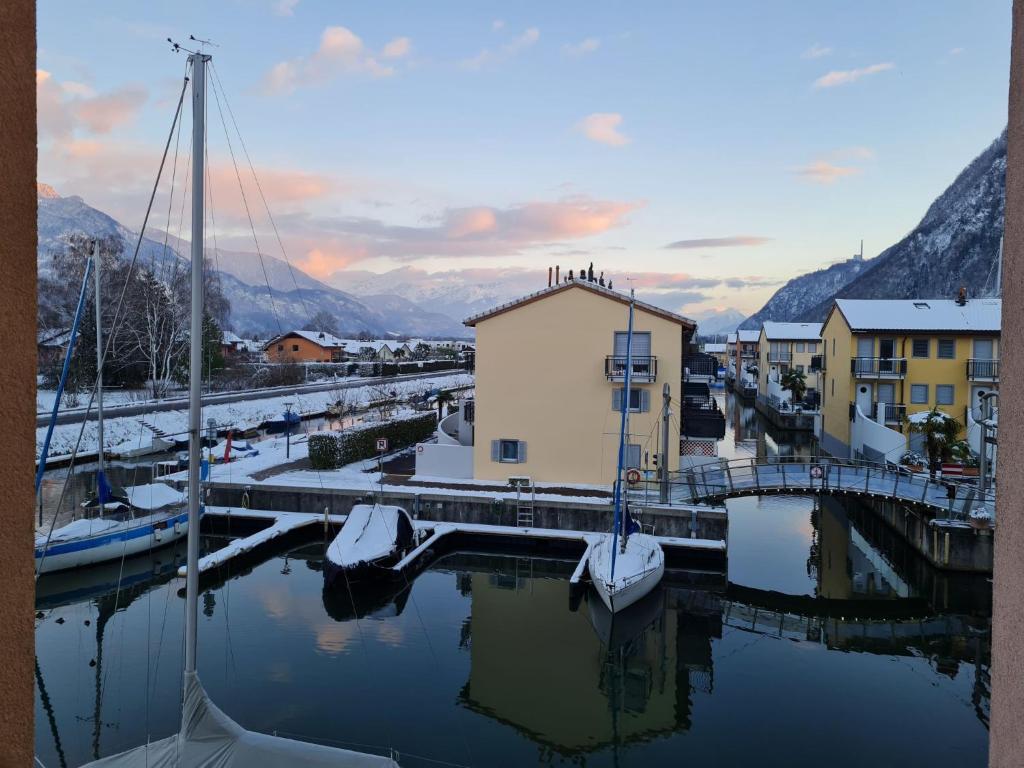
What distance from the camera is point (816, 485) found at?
90.0 ft

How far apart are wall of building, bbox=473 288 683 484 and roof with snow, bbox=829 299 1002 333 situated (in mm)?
16971

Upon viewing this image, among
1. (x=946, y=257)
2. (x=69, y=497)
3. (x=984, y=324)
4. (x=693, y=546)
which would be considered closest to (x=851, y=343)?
(x=984, y=324)

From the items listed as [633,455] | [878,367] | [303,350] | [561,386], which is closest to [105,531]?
[561,386]

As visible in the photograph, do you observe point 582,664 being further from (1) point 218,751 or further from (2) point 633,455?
(2) point 633,455

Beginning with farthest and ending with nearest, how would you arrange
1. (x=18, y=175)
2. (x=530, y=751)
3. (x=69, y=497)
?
(x=69, y=497) < (x=530, y=751) < (x=18, y=175)

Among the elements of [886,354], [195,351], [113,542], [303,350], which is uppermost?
[303,350]

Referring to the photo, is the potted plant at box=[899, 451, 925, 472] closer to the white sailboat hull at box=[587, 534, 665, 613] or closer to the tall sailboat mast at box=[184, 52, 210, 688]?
the white sailboat hull at box=[587, 534, 665, 613]

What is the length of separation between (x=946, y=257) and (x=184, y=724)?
20433cm

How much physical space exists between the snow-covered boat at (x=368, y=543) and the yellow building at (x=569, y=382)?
6895 millimetres

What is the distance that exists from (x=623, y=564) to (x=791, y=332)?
6361cm

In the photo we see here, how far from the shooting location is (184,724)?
35.2ft

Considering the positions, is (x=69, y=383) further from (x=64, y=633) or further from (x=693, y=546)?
(x=693, y=546)

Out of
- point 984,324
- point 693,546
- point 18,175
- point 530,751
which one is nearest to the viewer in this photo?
point 18,175

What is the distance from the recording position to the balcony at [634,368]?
30.1 meters
